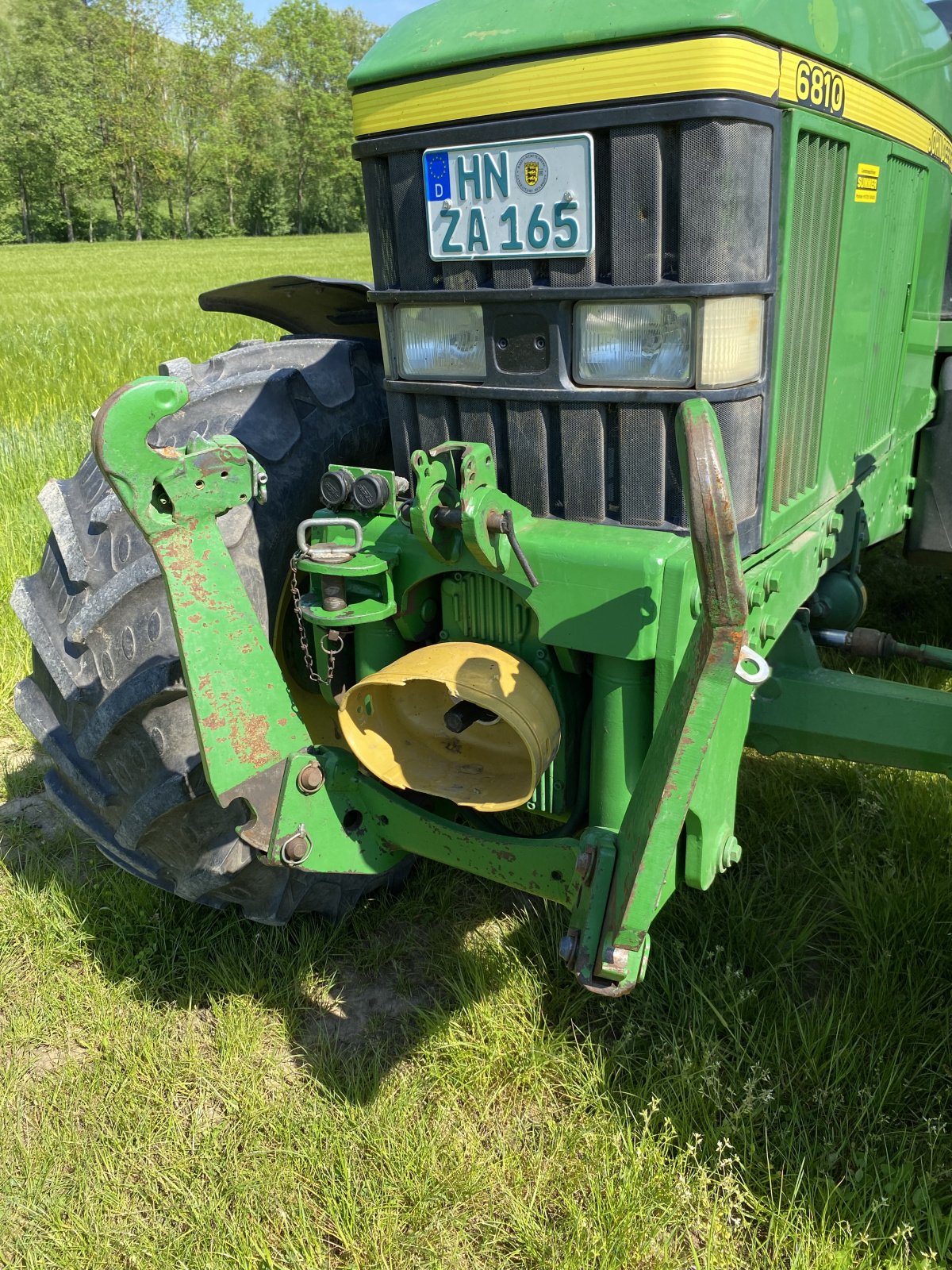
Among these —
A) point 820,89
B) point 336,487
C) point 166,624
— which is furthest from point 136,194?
point 820,89

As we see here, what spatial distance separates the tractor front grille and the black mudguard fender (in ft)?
2.37

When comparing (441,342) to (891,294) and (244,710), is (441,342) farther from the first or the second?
(891,294)

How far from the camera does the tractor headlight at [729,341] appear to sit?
1463 mm

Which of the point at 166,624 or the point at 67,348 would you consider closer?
the point at 166,624

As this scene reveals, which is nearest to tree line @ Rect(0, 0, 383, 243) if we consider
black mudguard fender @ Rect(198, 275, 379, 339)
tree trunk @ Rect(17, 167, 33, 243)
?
tree trunk @ Rect(17, 167, 33, 243)

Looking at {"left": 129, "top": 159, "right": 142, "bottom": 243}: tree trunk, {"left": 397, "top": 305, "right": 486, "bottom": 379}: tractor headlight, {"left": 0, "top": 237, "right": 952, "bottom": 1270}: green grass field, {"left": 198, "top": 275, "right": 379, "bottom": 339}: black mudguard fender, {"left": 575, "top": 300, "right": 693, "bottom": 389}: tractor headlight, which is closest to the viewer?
{"left": 575, "top": 300, "right": 693, "bottom": 389}: tractor headlight

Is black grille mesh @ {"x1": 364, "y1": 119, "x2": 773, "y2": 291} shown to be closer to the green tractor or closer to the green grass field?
the green tractor

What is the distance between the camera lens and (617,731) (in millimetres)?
1585

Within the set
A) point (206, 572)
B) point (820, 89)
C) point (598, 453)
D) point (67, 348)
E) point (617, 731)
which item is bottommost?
point (67, 348)

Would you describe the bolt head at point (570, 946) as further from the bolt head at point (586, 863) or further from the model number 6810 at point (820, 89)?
the model number 6810 at point (820, 89)

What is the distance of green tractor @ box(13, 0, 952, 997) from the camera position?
141 centimetres

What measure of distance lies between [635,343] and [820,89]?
0.54 metres

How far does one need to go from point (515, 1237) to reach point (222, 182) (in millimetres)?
60862

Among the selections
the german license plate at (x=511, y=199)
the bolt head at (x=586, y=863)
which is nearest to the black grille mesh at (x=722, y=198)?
the german license plate at (x=511, y=199)
